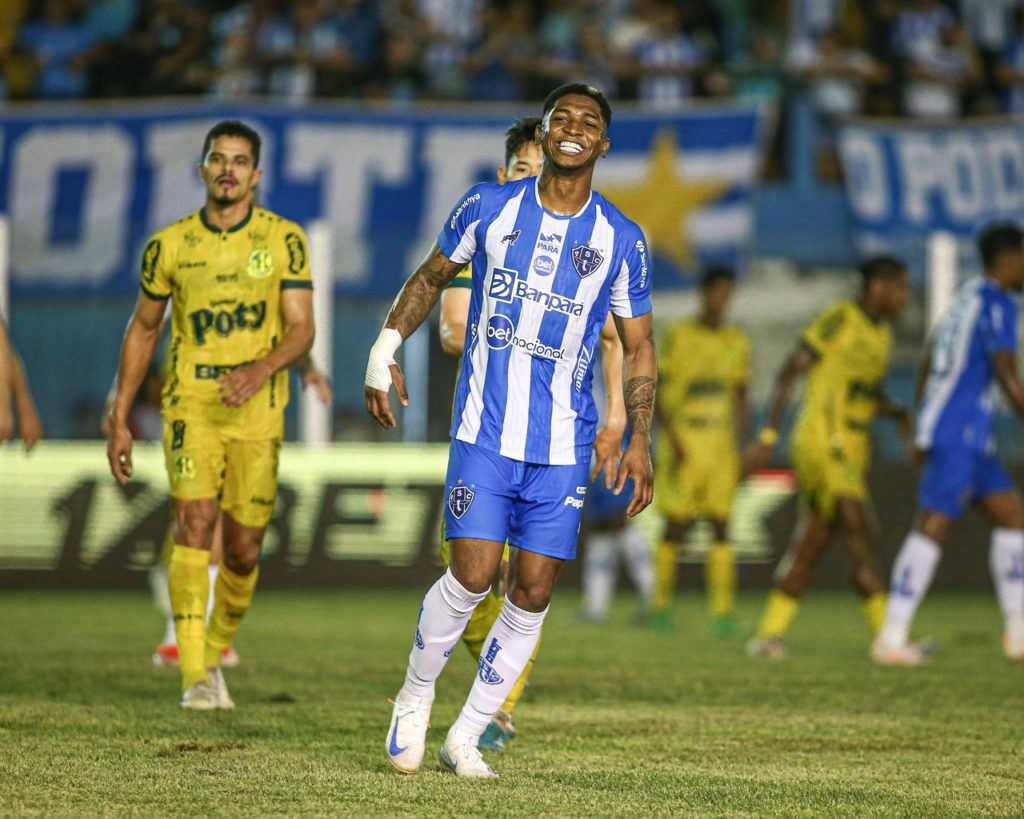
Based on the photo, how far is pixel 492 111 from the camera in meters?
16.8

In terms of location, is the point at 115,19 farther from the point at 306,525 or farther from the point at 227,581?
the point at 227,581

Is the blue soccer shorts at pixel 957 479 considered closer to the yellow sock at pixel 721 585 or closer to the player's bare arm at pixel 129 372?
the yellow sock at pixel 721 585

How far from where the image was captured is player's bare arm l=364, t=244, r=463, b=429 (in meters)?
5.31

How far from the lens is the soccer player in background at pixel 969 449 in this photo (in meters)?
9.75

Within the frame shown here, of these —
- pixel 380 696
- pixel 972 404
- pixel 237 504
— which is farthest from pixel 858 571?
pixel 237 504

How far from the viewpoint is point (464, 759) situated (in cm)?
544

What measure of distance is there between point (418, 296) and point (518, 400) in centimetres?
49

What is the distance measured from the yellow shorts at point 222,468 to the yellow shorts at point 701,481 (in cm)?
544

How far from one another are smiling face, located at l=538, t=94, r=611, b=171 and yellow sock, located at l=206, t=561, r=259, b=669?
2.76 m

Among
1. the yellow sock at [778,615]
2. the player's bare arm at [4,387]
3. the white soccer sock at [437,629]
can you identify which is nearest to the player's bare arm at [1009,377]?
the yellow sock at [778,615]

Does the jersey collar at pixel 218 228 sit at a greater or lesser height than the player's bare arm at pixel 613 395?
greater

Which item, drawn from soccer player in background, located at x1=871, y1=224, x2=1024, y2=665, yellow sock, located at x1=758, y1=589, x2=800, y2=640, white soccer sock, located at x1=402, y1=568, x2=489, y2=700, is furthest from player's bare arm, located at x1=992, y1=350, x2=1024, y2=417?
white soccer sock, located at x1=402, y1=568, x2=489, y2=700

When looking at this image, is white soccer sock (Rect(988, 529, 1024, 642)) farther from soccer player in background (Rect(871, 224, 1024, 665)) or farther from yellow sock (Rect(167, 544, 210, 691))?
yellow sock (Rect(167, 544, 210, 691))

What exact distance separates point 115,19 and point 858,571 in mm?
12450
